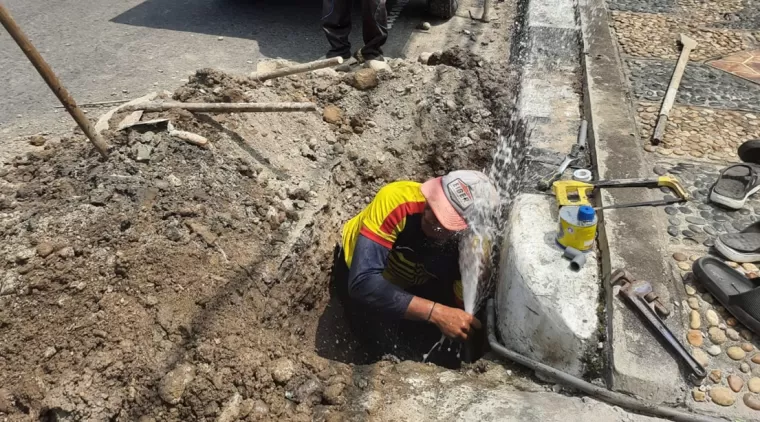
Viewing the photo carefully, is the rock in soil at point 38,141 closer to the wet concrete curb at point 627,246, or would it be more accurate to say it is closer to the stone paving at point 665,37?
the wet concrete curb at point 627,246

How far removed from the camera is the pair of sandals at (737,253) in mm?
2389

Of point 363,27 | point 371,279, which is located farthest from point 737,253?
point 363,27

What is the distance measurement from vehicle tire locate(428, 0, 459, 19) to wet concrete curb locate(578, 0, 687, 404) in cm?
240

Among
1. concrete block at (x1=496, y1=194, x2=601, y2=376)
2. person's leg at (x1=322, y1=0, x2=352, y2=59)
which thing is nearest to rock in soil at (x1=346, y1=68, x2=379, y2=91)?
person's leg at (x1=322, y1=0, x2=352, y2=59)

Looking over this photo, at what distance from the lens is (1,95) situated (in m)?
4.50

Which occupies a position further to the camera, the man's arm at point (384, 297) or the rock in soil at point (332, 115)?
A: the rock in soil at point (332, 115)

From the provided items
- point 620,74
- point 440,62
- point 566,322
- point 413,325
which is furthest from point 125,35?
point 566,322

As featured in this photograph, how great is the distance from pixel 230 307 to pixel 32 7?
5.90 meters

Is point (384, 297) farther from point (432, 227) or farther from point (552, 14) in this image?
point (552, 14)

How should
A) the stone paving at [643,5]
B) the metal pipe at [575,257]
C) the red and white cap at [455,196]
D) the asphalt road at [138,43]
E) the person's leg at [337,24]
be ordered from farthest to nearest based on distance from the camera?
1. the stone paving at [643,5]
2. the person's leg at [337,24]
3. the asphalt road at [138,43]
4. the red and white cap at [455,196]
5. the metal pipe at [575,257]

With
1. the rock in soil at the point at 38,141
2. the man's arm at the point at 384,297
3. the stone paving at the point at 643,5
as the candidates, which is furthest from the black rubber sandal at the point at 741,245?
the rock in soil at the point at 38,141

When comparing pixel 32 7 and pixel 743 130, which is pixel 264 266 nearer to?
pixel 743 130

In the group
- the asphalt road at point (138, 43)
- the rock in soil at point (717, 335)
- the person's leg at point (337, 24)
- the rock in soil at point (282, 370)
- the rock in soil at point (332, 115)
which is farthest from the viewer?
the person's leg at point (337, 24)

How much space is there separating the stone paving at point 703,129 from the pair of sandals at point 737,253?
55 mm
